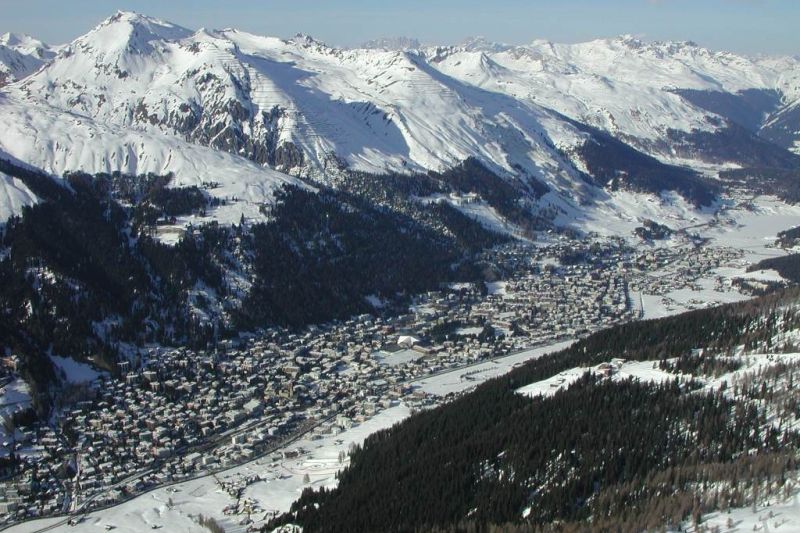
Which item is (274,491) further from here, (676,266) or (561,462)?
(676,266)

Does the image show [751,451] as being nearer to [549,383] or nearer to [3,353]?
[549,383]

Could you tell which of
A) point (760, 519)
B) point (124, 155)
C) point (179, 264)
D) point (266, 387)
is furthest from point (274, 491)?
point (124, 155)

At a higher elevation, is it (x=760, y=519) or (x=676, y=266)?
(x=760, y=519)

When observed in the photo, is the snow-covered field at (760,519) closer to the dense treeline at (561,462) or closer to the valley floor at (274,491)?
the valley floor at (274,491)

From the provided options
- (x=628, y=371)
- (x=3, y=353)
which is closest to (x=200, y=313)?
(x=3, y=353)

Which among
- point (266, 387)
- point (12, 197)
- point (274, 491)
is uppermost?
point (12, 197)

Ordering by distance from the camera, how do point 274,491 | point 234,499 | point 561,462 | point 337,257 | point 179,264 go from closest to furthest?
point 561,462 < point 234,499 < point 274,491 < point 179,264 < point 337,257
